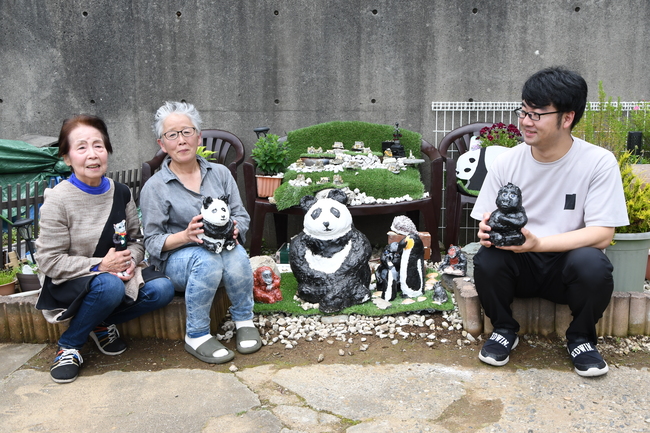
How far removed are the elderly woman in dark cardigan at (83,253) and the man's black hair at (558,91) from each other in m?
2.10

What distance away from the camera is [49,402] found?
245 centimetres

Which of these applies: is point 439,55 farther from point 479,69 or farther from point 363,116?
point 363,116

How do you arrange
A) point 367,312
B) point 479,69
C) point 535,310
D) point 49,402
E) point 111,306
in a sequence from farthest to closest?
point 479,69 < point 367,312 < point 535,310 < point 111,306 < point 49,402

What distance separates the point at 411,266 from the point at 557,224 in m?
1.03

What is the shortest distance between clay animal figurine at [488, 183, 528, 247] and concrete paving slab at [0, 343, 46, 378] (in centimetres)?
252

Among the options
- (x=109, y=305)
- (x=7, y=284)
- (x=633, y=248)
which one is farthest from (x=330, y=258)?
(x=7, y=284)

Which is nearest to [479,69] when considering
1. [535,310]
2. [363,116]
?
[363,116]

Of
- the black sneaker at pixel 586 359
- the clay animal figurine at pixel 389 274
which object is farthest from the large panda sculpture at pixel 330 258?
the black sneaker at pixel 586 359

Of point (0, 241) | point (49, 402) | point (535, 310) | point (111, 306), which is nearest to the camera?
point (49, 402)

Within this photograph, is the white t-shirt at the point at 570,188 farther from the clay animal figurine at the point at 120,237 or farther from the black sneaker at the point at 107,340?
the black sneaker at the point at 107,340

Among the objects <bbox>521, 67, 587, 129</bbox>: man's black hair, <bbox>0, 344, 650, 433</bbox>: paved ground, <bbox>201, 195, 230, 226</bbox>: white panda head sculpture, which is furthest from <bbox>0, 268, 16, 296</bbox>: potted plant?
<bbox>521, 67, 587, 129</bbox>: man's black hair

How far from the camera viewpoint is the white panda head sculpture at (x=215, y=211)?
276 centimetres

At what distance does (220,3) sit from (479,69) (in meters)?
2.53

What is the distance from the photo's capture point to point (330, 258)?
11.0 ft
